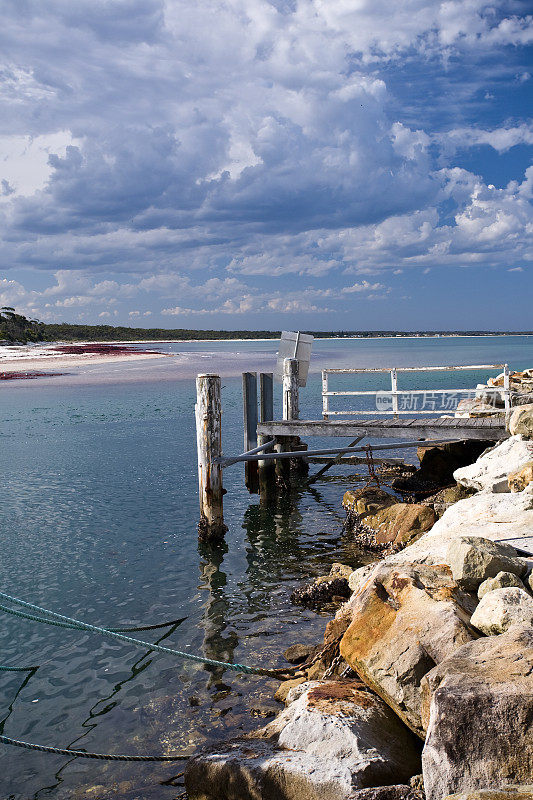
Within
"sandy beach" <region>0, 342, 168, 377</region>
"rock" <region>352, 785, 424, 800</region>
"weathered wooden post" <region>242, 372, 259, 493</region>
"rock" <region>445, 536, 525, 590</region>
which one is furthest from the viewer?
"sandy beach" <region>0, 342, 168, 377</region>

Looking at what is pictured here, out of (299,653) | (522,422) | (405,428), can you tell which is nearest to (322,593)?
(299,653)

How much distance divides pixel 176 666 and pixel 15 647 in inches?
83.2

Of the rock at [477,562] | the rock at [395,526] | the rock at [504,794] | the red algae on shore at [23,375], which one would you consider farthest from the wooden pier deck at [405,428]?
the red algae on shore at [23,375]

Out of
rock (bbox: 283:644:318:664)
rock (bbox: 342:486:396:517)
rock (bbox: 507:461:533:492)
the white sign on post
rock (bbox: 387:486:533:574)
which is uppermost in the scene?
the white sign on post

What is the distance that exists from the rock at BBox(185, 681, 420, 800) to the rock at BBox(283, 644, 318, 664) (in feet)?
6.74

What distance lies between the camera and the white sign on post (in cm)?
1619

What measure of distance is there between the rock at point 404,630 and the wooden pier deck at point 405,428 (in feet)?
25.6

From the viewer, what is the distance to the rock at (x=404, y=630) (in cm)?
465

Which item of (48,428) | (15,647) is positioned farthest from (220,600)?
(48,428)

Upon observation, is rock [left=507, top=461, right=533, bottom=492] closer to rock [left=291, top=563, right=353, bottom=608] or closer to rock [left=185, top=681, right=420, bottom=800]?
rock [left=291, top=563, right=353, bottom=608]

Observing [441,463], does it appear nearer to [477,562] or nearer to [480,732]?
[477,562]

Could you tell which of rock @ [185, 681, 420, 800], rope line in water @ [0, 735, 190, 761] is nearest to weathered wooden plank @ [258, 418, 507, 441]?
rock @ [185, 681, 420, 800]

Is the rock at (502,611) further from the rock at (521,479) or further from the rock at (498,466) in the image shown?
the rock at (498,466)

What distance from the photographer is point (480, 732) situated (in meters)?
3.62
